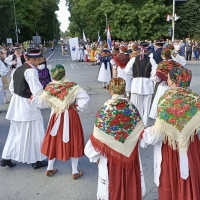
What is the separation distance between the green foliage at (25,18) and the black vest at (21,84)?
32.5 metres

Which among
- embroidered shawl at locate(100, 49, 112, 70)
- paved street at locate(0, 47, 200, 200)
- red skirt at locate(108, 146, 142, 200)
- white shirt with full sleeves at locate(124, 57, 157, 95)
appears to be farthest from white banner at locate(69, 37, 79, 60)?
red skirt at locate(108, 146, 142, 200)

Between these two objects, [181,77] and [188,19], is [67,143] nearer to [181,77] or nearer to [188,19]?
[181,77]

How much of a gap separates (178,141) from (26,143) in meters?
2.56

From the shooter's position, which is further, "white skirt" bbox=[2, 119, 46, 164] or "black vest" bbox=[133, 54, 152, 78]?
"black vest" bbox=[133, 54, 152, 78]

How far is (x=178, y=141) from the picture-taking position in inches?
116

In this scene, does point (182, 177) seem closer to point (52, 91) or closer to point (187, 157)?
point (187, 157)

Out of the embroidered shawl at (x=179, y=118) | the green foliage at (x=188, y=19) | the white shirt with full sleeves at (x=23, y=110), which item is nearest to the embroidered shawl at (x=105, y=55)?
the white shirt with full sleeves at (x=23, y=110)

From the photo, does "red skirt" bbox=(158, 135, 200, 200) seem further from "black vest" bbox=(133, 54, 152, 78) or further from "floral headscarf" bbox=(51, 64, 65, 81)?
"black vest" bbox=(133, 54, 152, 78)

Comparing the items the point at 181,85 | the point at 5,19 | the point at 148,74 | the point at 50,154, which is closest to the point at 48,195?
the point at 50,154

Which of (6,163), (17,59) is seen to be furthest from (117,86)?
(17,59)

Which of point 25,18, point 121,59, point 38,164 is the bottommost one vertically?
point 38,164

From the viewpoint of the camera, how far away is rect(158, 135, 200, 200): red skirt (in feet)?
9.89

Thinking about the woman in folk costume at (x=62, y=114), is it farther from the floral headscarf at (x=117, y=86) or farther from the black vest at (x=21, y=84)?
the floral headscarf at (x=117, y=86)

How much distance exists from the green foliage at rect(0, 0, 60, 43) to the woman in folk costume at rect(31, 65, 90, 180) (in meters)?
33.0
